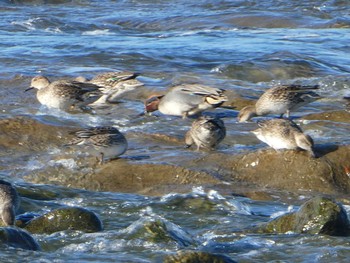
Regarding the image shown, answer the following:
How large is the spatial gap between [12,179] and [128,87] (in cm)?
427

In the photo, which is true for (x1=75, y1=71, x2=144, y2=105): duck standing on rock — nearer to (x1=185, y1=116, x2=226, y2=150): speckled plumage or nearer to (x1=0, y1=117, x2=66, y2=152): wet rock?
(x1=0, y1=117, x2=66, y2=152): wet rock

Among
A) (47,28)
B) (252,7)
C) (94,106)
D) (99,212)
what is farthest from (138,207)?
(252,7)

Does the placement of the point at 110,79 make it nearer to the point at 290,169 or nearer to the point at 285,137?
the point at 285,137

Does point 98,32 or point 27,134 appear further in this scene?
point 98,32

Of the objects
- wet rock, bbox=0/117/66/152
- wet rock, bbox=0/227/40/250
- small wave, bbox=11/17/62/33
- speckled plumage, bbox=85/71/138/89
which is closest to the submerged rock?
wet rock, bbox=0/227/40/250

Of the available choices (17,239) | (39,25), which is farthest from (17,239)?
(39,25)

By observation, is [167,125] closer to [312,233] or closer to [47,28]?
[312,233]

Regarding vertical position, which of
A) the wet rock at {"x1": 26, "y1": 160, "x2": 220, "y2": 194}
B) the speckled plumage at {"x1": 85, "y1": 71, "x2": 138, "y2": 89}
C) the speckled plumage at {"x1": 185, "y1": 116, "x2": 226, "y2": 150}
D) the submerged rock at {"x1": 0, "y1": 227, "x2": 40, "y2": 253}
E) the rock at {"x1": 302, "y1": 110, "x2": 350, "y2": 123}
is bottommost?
the rock at {"x1": 302, "y1": 110, "x2": 350, "y2": 123}

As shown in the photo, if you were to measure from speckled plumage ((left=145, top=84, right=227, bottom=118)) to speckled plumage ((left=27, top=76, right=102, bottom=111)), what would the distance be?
1030 millimetres

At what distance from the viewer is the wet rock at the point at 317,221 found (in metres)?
8.23

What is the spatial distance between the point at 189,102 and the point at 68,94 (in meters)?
1.73

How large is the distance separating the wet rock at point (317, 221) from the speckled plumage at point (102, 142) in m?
2.84

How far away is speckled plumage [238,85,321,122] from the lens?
43.3 ft

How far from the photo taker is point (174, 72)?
1716 centimetres
